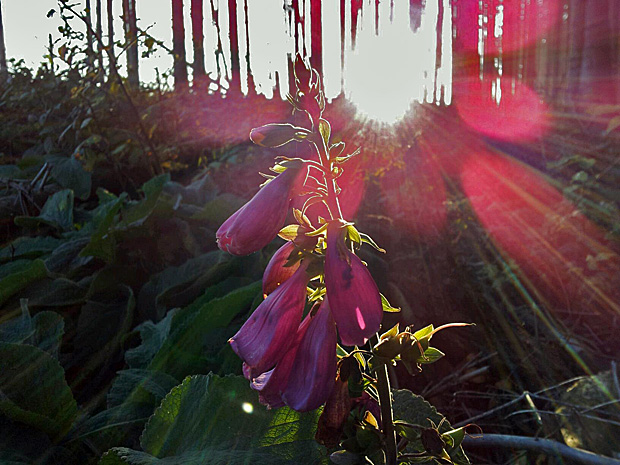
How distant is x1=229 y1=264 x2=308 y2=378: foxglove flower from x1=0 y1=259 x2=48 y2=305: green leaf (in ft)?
4.63

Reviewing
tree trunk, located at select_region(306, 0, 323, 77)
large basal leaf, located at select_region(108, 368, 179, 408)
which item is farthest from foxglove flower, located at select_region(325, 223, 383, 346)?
tree trunk, located at select_region(306, 0, 323, 77)

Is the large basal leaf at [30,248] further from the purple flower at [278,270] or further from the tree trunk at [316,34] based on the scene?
the tree trunk at [316,34]

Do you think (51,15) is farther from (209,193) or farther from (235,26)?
(235,26)

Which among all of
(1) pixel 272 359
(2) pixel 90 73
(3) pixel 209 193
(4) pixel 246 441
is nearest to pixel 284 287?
(1) pixel 272 359

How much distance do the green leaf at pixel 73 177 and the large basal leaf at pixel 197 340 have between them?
2.03 metres

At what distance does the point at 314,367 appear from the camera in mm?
709

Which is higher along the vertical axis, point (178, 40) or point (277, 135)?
point (178, 40)

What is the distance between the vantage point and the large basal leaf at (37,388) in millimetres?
1151

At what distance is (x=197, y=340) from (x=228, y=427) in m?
0.55

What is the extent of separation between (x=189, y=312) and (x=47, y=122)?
3642 mm

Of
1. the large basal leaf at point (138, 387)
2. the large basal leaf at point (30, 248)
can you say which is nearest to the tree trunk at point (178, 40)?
the large basal leaf at point (30, 248)

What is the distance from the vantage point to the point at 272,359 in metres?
0.72

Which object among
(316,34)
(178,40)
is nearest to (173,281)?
(178,40)

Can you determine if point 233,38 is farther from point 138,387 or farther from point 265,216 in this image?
point 265,216
